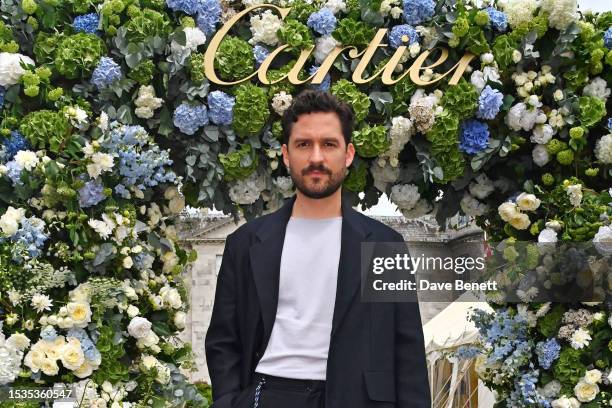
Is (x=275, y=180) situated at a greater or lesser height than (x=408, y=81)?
lesser

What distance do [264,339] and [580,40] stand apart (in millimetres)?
2490

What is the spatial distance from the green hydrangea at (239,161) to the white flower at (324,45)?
0.62 metres

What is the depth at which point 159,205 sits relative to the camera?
467 cm

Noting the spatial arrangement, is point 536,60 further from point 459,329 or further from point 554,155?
point 459,329

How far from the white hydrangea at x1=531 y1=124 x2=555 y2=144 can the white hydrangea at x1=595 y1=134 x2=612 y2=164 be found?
0.26m

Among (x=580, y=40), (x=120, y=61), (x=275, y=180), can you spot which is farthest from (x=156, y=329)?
(x=580, y=40)

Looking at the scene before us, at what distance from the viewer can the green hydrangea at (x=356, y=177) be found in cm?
456

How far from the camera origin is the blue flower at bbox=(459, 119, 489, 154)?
454cm

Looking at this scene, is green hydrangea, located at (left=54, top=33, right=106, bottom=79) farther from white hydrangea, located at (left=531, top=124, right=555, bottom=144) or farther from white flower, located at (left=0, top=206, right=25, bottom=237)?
white hydrangea, located at (left=531, top=124, right=555, bottom=144)

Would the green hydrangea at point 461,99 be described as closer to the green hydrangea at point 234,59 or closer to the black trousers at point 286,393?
the green hydrangea at point 234,59

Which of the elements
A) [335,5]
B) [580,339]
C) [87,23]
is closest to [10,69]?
[87,23]

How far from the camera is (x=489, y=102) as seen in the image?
4469 mm

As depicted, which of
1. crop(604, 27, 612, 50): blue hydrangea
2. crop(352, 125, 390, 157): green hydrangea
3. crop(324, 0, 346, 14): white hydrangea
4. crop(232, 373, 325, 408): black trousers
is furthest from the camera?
crop(604, 27, 612, 50): blue hydrangea

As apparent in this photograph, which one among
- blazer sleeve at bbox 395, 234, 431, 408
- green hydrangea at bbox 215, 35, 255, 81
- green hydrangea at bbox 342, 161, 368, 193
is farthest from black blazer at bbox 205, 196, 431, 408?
green hydrangea at bbox 215, 35, 255, 81
